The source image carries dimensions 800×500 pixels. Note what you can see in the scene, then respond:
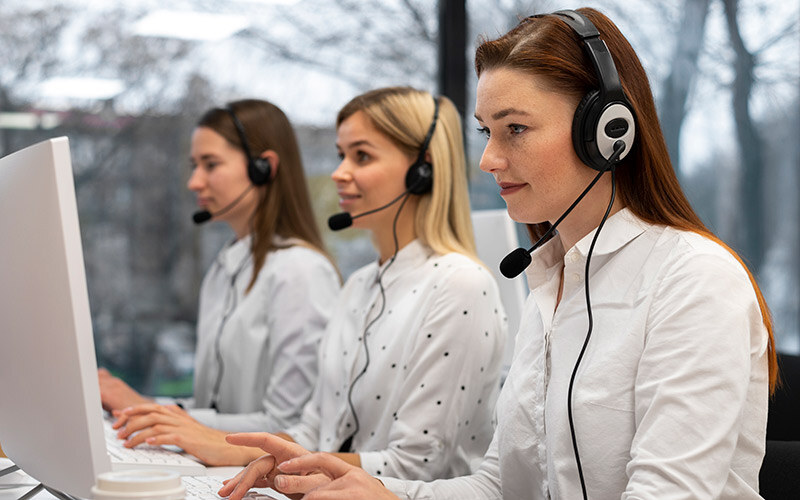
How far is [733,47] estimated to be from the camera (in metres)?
2.82

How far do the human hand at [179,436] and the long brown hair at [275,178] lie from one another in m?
0.82

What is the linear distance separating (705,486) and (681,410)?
84mm

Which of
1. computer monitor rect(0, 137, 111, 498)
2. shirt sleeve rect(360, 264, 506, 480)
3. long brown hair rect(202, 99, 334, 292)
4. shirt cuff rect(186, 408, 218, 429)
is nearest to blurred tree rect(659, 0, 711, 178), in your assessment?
long brown hair rect(202, 99, 334, 292)

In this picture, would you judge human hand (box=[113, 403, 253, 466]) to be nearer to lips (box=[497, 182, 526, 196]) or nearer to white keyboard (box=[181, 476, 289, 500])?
white keyboard (box=[181, 476, 289, 500])

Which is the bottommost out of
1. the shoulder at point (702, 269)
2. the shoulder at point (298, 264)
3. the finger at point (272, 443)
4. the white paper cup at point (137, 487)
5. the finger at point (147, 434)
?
the finger at point (147, 434)

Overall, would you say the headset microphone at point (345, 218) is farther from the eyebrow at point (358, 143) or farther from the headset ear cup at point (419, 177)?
the eyebrow at point (358, 143)

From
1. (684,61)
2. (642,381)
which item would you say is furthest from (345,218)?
(684,61)

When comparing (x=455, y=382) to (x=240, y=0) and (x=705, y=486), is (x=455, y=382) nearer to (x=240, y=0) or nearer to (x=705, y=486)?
(x=705, y=486)

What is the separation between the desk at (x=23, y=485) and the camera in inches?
43.4

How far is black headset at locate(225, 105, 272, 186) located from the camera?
2.22m

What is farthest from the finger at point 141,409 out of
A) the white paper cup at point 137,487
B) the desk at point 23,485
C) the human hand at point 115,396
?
the white paper cup at point 137,487

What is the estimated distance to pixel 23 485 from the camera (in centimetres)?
118

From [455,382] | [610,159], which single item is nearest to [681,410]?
[610,159]

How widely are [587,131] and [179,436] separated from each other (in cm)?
84
